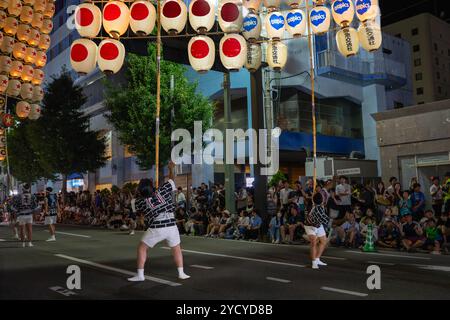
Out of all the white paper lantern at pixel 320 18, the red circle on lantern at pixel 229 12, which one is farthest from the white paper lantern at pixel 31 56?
the white paper lantern at pixel 320 18

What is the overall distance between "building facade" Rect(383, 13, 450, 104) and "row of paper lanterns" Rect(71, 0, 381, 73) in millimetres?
48643

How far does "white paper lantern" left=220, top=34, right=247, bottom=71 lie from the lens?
13.0 m

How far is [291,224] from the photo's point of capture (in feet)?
46.4

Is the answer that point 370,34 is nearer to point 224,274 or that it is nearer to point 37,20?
point 224,274

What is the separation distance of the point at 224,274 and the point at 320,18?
8.45 metres

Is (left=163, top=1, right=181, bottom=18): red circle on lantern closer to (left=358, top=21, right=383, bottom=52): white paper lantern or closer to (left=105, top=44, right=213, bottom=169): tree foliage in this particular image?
(left=358, top=21, right=383, bottom=52): white paper lantern

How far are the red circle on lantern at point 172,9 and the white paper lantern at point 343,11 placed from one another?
468cm

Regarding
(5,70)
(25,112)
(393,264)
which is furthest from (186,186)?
(393,264)

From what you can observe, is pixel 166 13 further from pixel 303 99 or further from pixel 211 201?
pixel 303 99

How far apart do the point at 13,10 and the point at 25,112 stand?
4.96 meters

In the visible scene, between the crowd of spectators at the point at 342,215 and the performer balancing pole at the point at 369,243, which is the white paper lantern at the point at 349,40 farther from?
the performer balancing pole at the point at 369,243

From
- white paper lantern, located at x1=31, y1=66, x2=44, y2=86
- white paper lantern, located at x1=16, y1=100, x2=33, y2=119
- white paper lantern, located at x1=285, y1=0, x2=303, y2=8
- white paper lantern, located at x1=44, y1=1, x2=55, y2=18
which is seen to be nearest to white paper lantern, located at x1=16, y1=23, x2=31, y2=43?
white paper lantern, located at x1=31, y1=66, x2=44, y2=86

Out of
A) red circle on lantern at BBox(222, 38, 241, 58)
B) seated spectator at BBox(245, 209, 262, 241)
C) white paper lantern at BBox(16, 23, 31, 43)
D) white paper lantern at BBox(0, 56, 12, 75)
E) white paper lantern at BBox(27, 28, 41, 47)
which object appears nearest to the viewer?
red circle on lantern at BBox(222, 38, 241, 58)

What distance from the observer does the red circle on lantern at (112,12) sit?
12188 millimetres
